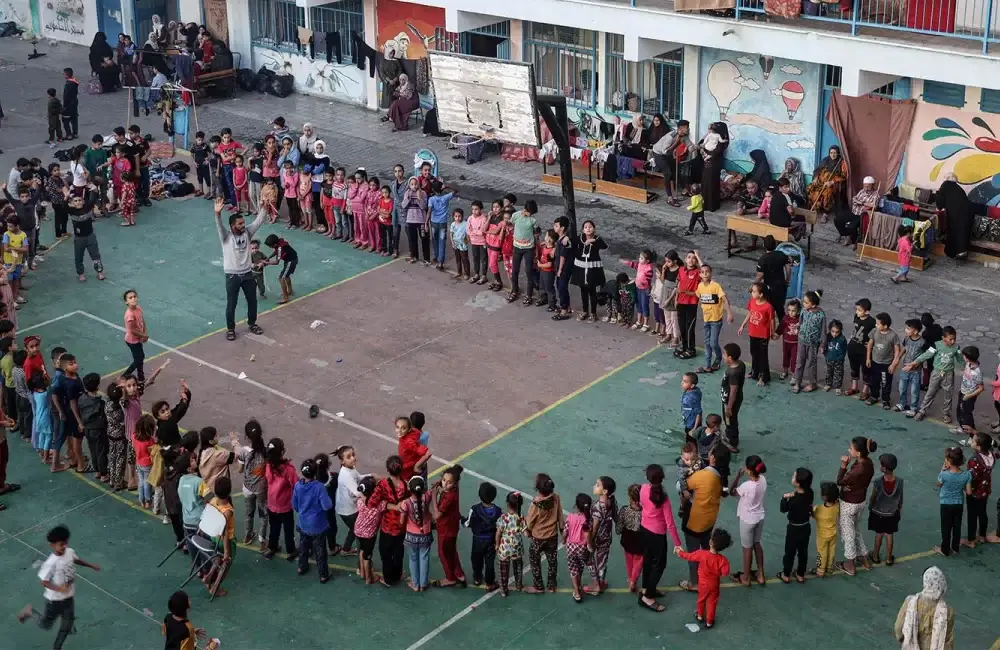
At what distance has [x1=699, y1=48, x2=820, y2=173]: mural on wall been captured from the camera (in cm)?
2500

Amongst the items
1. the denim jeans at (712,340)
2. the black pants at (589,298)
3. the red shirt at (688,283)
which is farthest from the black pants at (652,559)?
the black pants at (589,298)

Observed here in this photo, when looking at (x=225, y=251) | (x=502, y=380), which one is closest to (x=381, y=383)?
(x=502, y=380)

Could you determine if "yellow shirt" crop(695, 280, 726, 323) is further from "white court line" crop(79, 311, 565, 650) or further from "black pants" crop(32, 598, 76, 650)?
"black pants" crop(32, 598, 76, 650)

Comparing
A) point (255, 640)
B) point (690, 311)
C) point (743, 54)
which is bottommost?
point (255, 640)

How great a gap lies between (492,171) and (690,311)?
10.1 metres

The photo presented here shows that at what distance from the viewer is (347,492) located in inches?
565

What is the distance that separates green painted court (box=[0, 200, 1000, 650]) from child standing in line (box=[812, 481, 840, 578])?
252 mm

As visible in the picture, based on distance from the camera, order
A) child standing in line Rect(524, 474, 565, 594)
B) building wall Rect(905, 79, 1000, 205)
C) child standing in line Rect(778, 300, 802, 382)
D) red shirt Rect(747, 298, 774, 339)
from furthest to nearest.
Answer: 1. building wall Rect(905, 79, 1000, 205)
2. child standing in line Rect(778, 300, 802, 382)
3. red shirt Rect(747, 298, 774, 339)
4. child standing in line Rect(524, 474, 565, 594)

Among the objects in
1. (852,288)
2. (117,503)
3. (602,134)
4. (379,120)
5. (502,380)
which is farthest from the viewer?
(379,120)

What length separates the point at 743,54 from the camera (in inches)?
1007

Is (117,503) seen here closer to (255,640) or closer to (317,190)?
(255,640)

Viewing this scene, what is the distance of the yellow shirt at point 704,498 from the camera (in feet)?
45.3

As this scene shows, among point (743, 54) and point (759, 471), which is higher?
point (743, 54)

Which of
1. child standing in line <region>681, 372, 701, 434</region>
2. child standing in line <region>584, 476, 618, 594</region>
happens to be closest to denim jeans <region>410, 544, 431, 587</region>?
child standing in line <region>584, 476, 618, 594</region>
